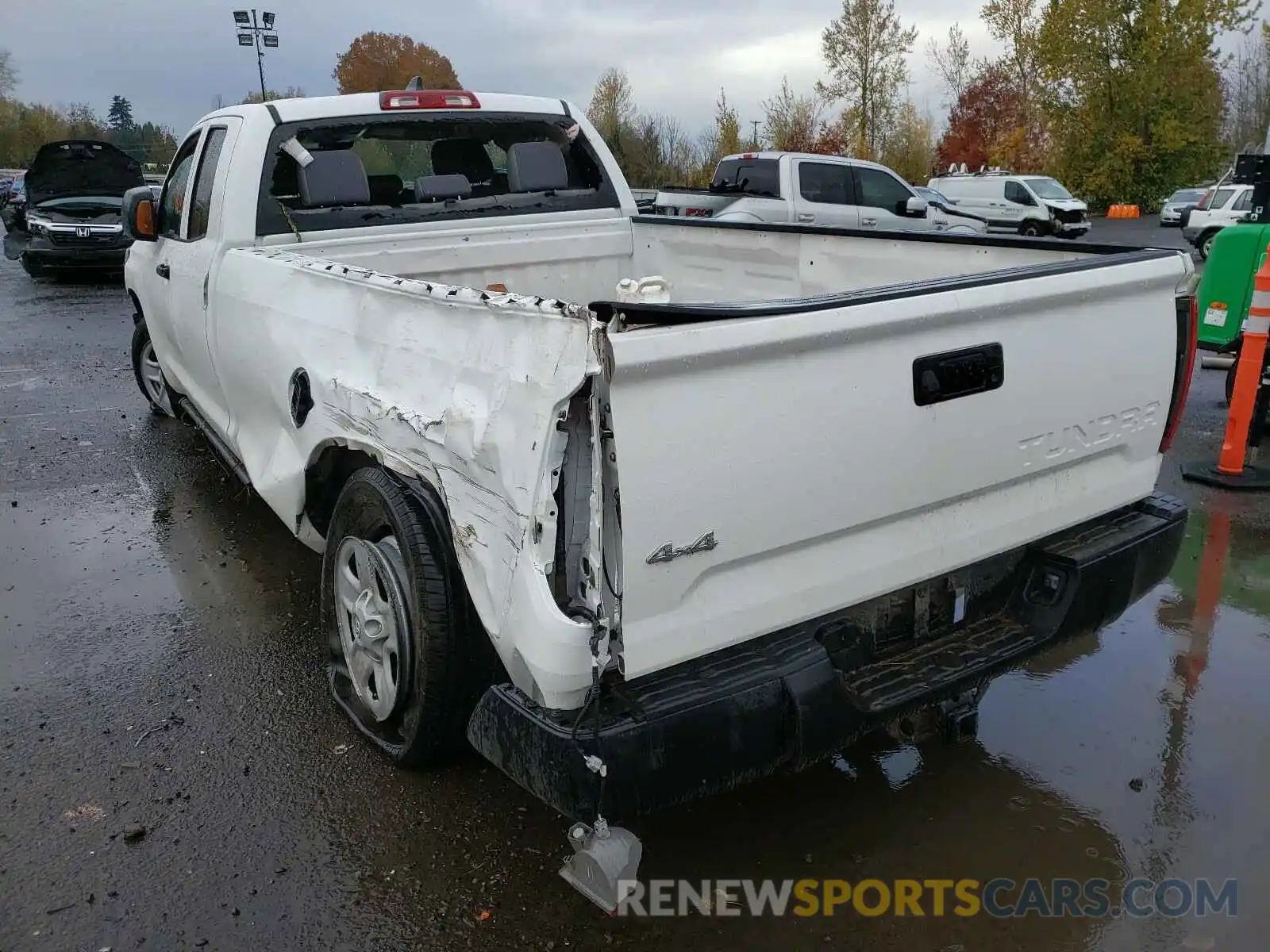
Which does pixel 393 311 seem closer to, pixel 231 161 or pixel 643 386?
pixel 643 386

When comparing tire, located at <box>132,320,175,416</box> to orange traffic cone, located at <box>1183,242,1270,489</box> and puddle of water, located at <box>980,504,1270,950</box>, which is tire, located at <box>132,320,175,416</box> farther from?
orange traffic cone, located at <box>1183,242,1270,489</box>

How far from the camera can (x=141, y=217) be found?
5.44 meters

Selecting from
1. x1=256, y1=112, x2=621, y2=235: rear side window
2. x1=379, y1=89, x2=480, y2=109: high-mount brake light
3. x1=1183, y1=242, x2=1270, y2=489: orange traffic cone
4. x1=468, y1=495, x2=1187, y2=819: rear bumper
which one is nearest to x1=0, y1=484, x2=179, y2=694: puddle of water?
x1=256, y1=112, x2=621, y2=235: rear side window

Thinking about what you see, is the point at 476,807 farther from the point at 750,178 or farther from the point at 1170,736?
the point at 750,178

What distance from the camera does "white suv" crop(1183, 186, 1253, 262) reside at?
22.7m

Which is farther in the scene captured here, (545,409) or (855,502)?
(855,502)

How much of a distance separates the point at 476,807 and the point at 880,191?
14314 mm

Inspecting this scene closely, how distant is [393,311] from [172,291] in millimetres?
2963

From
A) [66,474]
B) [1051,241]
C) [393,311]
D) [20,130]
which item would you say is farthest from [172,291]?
[20,130]

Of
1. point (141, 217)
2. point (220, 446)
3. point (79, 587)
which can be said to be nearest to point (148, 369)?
point (141, 217)

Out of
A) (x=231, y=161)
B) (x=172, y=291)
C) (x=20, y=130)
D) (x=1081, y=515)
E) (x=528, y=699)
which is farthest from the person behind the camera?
(x=20, y=130)

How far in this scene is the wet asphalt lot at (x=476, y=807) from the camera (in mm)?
2641

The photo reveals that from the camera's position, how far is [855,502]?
8.25 ft

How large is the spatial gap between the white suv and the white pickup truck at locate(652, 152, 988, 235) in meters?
10.6
